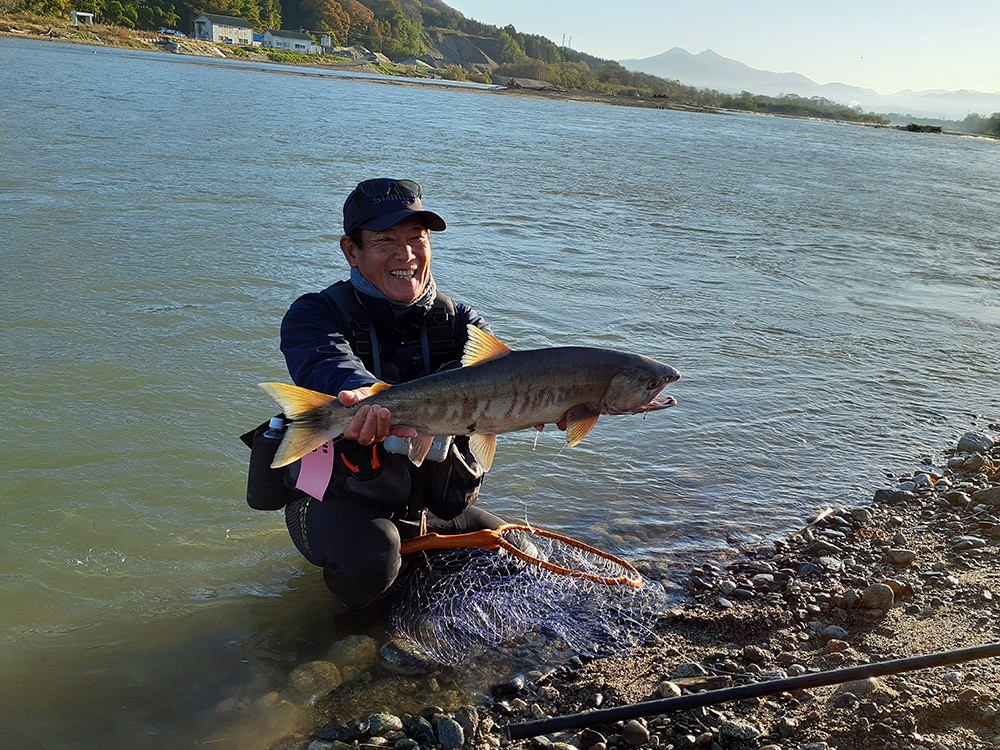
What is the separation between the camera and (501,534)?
5.04 meters

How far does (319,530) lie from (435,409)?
1177 mm

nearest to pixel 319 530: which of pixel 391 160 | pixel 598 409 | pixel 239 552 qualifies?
pixel 239 552

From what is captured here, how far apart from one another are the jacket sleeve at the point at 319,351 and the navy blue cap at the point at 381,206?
0.48 m

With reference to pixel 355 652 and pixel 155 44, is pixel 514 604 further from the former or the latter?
pixel 155 44

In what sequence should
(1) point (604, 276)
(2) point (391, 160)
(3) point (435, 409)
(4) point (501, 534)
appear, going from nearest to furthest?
(3) point (435, 409) < (4) point (501, 534) < (1) point (604, 276) < (2) point (391, 160)

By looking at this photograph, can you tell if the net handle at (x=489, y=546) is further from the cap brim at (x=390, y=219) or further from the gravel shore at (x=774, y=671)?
the cap brim at (x=390, y=219)

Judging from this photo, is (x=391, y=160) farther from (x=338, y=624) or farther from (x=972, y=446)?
(x=338, y=624)

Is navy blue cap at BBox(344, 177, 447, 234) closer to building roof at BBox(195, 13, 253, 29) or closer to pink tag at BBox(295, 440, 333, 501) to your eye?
pink tag at BBox(295, 440, 333, 501)

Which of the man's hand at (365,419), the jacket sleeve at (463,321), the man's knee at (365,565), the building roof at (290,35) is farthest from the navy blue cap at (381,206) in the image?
the building roof at (290,35)

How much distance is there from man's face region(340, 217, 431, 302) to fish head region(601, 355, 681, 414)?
125cm

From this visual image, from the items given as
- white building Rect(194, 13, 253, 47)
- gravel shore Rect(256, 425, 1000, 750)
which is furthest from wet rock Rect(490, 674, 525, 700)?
white building Rect(194, 13, 253, 47)

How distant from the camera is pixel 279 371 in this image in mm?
8188

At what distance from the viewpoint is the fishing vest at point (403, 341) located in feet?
15.2

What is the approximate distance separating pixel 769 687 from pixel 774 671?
76 cm
